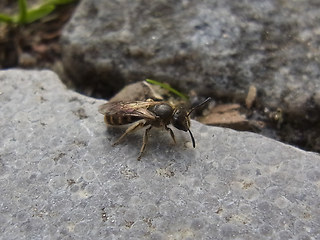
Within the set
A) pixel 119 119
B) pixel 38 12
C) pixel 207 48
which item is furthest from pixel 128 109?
pixel 38 12

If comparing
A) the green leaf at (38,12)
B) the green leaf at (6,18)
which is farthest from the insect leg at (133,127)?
the green leaf at (6,18)

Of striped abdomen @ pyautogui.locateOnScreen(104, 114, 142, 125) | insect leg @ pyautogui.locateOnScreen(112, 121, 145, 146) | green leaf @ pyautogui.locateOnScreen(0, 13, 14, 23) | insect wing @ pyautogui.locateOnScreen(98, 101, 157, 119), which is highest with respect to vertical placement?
insect wing @ pyautogui.locateOnScreen(98, 101, 157, 119)

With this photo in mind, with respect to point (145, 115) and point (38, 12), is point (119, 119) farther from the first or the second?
point (38, 12)

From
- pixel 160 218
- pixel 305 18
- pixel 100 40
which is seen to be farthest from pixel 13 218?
pixel 305 18

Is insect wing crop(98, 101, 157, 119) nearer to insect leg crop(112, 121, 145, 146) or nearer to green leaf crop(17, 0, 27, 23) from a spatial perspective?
insect leg crop(112, 121, 145, 146)

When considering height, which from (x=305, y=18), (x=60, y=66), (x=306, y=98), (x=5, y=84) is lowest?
(x=60, y=66)

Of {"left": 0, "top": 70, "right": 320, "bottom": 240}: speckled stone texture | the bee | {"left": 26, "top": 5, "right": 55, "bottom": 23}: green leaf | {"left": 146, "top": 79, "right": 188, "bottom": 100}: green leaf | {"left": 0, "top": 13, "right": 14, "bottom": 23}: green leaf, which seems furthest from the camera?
{"left": 26, "top": 5, "right": 55, "bottom": 23}: green leaf

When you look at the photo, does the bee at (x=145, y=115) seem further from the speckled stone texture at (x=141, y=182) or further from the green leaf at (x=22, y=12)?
the green leaf at (x=22, y=12)

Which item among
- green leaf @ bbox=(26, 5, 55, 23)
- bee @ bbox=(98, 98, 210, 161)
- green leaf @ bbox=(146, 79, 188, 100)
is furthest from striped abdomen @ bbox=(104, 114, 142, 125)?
green leaf @ bbox=(26, 5, 55, 23)

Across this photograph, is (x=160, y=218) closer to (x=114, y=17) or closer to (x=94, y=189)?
(x=94, y=189)
